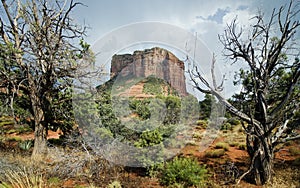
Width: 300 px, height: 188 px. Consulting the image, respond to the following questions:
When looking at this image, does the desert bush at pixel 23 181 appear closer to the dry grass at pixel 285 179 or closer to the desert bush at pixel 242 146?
the dry grass at pixel 285 179

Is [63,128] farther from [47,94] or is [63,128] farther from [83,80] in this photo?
[83,80]

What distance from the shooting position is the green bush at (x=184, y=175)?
20.4ft

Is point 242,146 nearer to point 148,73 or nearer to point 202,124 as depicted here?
point 202,124

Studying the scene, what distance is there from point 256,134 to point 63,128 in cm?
864

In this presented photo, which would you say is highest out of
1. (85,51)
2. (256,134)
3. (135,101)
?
(85,51)

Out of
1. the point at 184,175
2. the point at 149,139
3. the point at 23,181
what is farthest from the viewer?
the point at 149,139

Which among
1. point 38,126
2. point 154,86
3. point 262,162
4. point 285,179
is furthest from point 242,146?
point 38,126

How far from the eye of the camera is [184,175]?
626 cm

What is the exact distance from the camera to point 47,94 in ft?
34.3

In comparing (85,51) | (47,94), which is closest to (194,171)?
(85,51)

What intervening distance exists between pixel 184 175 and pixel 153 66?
405 cm

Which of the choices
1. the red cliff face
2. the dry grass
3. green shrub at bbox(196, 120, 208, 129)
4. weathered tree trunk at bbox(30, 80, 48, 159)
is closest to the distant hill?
the red cliff face

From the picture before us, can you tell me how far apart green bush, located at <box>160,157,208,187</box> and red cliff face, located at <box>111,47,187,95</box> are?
10.1 ft

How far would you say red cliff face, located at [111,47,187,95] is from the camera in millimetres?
8203
